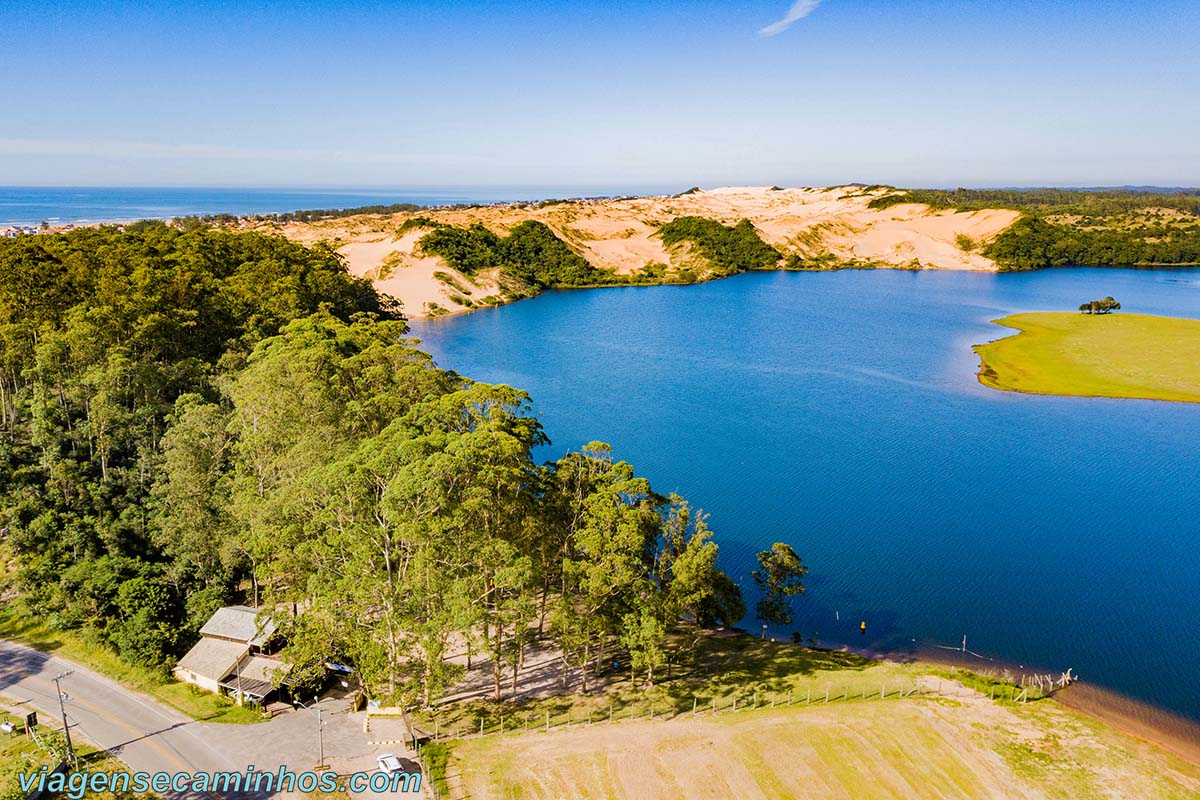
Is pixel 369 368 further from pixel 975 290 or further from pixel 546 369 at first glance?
pixel 975 290

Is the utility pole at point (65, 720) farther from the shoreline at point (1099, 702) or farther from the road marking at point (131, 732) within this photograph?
the shoreline at point (1099, 702)

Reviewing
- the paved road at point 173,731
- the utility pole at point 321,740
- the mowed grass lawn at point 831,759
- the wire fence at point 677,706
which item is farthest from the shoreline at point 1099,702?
the utility pole at point 321,740

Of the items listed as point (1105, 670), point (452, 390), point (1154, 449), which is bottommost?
point (1105, 670)

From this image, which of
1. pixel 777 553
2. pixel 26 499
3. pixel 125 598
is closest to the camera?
pixel 125 598

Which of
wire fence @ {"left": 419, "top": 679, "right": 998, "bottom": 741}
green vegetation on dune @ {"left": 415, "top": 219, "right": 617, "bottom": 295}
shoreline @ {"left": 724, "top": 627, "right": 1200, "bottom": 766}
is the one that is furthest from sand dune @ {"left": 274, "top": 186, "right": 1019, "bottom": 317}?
wire fence @ {"left": 419, "top": 679, "right": 998, "bottom": 741}

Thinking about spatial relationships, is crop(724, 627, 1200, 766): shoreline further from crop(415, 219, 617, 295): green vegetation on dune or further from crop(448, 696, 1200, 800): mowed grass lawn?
crop(415, 219, 617, 295): green vegetation on dune

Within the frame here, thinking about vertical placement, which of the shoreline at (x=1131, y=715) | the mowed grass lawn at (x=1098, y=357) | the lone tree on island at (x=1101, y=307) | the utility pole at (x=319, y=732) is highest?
the lone tree on island at (x=1101, y=307)

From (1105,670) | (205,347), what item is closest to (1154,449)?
(1105,670)
